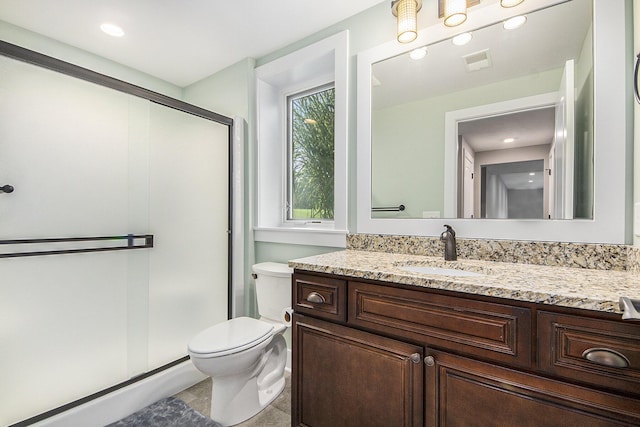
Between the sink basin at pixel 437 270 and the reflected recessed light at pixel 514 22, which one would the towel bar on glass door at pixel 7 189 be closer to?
the sink basin at pixel 437 270

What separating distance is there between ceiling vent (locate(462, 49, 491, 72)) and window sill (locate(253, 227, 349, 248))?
1.06 m

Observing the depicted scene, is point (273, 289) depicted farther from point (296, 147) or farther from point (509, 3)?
point (509, 3)

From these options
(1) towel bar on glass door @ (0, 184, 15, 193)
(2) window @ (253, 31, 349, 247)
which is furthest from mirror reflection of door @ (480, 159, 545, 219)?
(1) towel bar on glass door @ (0, 184, 15, 193)

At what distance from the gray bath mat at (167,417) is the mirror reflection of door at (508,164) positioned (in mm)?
1736

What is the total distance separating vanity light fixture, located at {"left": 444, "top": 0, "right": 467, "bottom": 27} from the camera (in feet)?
4.26

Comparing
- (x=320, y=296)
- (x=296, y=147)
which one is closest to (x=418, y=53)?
(x=296, y=147)

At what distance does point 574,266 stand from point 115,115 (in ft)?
7.74

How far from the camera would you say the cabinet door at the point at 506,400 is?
27.9 inches

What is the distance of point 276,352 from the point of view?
1.84 m

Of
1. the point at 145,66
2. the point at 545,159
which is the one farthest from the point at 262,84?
the point at 545,159

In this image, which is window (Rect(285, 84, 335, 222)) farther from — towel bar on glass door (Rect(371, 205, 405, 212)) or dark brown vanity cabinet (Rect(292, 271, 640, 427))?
dark brown vanity cabinet (Rect(292, 271, 640, 427))

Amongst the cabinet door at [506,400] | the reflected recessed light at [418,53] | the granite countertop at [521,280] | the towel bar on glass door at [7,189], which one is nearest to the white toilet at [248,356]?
the granite countertop at [521,280]

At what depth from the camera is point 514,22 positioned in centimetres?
131

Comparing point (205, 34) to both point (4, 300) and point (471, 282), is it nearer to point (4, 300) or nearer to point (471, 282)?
point (4, 300)
